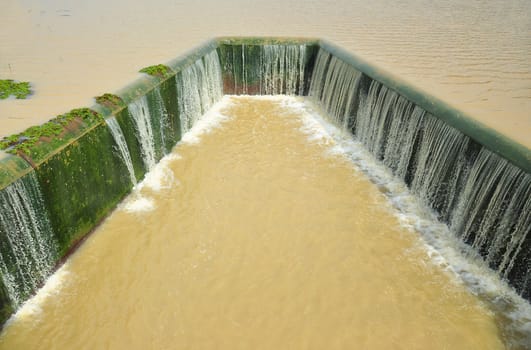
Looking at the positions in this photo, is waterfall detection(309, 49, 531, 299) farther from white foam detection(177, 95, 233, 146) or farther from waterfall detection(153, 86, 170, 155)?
waterfall detection(153, 86, 170, 155)

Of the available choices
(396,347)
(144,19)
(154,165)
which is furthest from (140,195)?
(144,19)

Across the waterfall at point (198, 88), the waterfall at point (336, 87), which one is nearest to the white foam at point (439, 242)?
the waterfall at point (336, 87)

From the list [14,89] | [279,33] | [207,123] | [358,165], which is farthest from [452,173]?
[279,33]

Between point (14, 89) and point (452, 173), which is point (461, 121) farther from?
point (14, 89)

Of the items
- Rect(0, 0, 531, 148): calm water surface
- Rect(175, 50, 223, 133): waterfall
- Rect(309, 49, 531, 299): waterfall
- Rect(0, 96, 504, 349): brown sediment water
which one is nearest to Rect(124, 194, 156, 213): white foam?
Rect(0, 96, 504, 349): brown sediment water

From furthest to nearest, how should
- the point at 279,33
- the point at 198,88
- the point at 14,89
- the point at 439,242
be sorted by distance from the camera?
the point at 279,33
the point at 198,88
the point at 14,89
the point at 439,242

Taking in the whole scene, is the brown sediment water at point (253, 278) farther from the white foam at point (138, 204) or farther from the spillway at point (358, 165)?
the spillway at point (358, 165)
